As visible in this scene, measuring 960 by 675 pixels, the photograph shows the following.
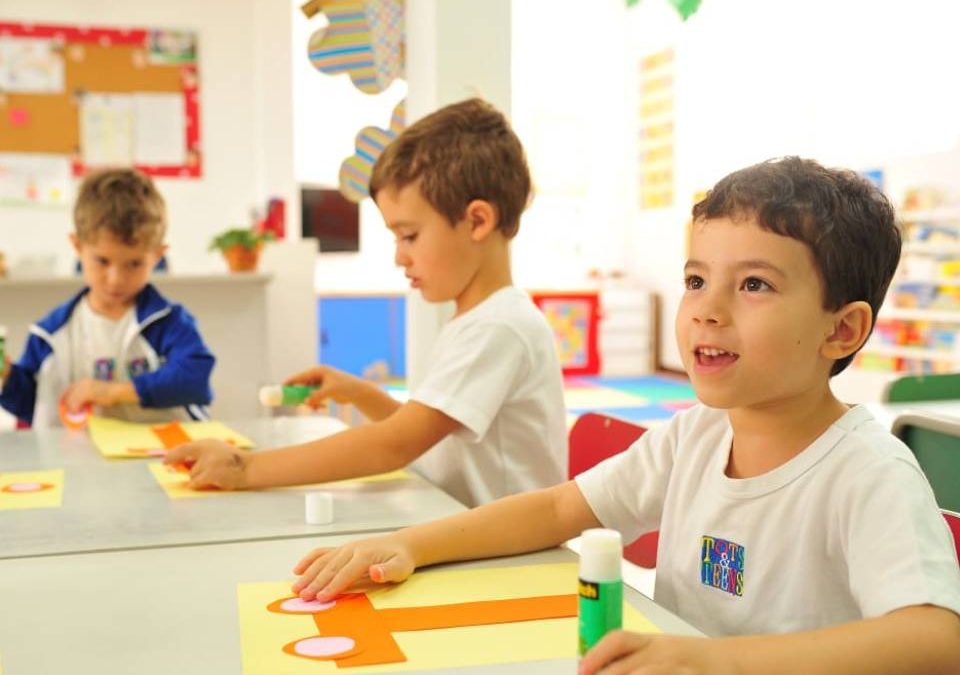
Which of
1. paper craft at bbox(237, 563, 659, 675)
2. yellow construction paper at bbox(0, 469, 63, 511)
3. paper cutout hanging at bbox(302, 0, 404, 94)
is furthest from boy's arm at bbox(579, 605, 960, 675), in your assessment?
paper cutout hanging at bbox(302, 0, 404, 94)

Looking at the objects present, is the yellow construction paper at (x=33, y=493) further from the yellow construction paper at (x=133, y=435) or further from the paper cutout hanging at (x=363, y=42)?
the paper cutout hanging at (x=363, y=42)

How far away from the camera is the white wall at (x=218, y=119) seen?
5.77 metres

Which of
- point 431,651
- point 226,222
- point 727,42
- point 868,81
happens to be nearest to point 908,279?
point 868,81

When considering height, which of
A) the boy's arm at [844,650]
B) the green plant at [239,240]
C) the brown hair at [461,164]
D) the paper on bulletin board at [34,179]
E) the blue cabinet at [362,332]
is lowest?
the blue cabinet at [362,332]

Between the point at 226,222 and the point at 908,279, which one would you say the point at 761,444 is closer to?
the point at 908,279

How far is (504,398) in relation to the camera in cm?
134

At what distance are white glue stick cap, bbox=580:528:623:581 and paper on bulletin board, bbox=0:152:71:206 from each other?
231 inches

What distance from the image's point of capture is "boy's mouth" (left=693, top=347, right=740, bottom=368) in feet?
2.62

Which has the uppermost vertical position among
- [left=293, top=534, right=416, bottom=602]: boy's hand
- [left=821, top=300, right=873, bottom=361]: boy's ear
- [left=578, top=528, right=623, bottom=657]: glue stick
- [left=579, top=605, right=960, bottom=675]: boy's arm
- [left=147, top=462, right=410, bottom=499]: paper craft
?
[left=821, top=300, right=873, bottom=361]: boy's ear

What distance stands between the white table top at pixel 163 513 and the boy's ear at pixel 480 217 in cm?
34

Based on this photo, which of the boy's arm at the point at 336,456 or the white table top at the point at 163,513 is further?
the boy's arm at the point at 336,456

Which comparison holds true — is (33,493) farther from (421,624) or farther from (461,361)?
(421,624)

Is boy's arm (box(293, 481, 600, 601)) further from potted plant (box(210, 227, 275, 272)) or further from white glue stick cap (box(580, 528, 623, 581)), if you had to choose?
potted plant (box(210, 227, 275, 272))

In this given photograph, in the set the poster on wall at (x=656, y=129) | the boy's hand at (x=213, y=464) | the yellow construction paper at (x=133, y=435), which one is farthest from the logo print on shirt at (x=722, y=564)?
the poster on wall at (x=656, y=129)
